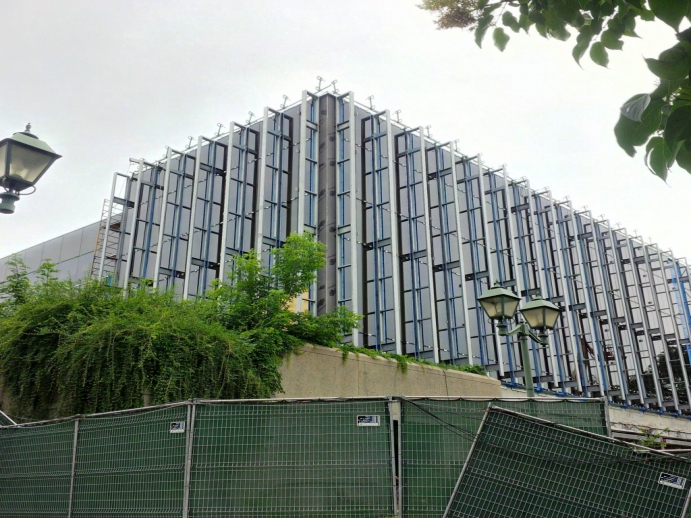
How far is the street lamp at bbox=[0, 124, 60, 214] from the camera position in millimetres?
7738

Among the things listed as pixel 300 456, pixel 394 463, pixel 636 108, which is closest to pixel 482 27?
pixel 636 108

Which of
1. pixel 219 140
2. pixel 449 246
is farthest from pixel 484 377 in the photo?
pixel 219 140

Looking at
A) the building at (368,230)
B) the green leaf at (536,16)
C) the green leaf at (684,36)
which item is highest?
the building at (368,230)

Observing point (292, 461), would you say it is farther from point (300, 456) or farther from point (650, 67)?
point (650, 67)

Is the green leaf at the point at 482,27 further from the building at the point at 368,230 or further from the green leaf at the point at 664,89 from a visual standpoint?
the building at the point at 368,230

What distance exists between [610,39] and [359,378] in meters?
14.7

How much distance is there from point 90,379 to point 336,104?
24017mm

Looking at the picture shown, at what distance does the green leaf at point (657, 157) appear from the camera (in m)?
2.85

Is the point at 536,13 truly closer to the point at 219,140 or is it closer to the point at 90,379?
the point at 90,379

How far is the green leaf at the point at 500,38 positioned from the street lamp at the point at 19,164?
5531 mm

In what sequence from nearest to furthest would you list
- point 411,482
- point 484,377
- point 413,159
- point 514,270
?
point 411,482
point 484,377
point 413,159
point 514,270

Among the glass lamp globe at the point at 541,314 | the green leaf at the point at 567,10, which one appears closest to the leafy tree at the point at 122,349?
the glass lamp globe at the point at 541,314

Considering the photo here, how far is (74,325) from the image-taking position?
44.9 feet

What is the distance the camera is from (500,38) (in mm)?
3961
